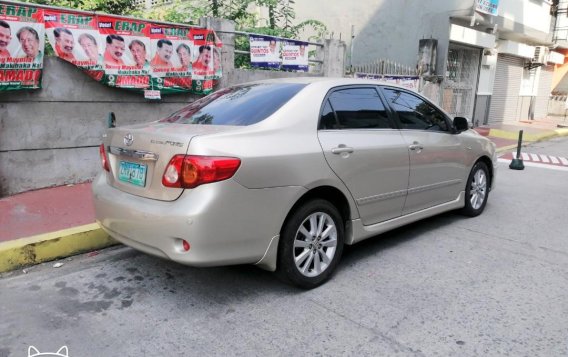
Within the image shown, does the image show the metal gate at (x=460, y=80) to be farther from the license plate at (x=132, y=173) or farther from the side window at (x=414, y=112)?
the license plate at (x=132, y=173)

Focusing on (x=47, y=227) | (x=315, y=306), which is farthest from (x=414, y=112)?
(x=47, y=227)

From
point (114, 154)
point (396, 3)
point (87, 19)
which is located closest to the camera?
point (114, 154)

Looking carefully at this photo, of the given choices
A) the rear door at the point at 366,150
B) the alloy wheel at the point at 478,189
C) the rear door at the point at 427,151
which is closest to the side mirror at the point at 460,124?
the rear door at the point at 427,151

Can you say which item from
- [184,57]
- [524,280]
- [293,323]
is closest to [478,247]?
[524,280]

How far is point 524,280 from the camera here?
3.93m

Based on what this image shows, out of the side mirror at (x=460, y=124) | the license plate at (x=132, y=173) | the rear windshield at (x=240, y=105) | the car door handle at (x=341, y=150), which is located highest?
the rear windshield at (x=240, y=105)

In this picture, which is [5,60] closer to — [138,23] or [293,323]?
[138,23]

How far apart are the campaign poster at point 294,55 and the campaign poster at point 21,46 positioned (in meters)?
4.32

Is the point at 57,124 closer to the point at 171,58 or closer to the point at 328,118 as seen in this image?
the point at 171,58

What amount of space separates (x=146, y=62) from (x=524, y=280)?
5.28 m

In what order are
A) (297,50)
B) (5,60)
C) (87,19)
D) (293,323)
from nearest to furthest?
(293,323) → (5,60) → (87,19) → (297,50)

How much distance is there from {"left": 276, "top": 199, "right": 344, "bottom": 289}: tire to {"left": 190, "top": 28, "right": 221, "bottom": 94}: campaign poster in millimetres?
4254

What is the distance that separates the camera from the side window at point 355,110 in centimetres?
392

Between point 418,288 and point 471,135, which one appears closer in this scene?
point 418,288
